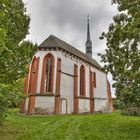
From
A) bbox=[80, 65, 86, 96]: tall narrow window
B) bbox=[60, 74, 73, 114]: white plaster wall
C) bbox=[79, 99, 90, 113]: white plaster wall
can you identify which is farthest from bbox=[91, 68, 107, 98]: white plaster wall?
bbox=[60, 74, 73, 114]: white plaster wall

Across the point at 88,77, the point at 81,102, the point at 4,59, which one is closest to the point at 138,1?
the point at 4,59

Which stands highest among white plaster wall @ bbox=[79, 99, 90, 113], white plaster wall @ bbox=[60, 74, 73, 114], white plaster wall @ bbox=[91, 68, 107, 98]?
white plaster wall @ bbox=[91, 68, 107, 98]

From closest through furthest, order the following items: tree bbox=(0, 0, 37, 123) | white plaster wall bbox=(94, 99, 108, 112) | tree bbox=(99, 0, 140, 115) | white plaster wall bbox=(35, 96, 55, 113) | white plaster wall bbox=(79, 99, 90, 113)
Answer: tree bbox=(0, 0, 37, 123)
tree bbox=(99, 0, 140, 115)
white plaster wall bbox=(35, 96, 55, 113)
white plaster wall bbox=(79, 99, 90, 113)
white plaster wall bbox=(94, 99, 108, 112)

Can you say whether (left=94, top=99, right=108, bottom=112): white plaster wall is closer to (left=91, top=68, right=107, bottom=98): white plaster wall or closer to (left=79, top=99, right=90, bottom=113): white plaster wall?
(left=91, top=68, right=107, bottom=98): white plaster wall

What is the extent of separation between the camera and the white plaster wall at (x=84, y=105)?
3773cm

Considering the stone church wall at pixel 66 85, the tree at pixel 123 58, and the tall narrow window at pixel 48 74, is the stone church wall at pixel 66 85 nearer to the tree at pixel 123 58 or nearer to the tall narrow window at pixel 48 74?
the tall narrow window at pixel 48 74

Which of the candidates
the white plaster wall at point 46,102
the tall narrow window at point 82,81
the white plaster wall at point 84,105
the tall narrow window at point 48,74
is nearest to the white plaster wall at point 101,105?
the white plaster wall at point 84,105

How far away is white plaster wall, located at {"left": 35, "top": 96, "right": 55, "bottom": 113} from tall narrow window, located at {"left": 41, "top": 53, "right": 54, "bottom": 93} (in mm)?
1177

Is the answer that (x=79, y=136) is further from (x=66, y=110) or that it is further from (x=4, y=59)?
(x=66, y=110)

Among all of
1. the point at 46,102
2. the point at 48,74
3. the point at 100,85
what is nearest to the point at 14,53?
the point at 46,102

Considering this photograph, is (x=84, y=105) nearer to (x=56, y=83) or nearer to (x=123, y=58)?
(x=56, y=83)

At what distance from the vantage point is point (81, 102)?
38125mm

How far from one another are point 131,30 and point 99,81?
38428 mm

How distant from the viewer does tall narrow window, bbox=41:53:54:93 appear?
33719 mm
